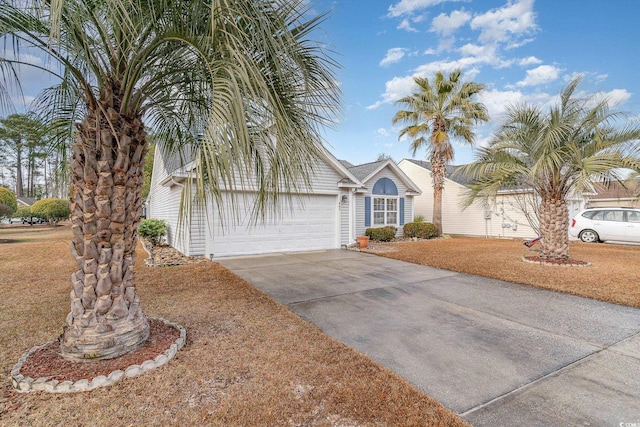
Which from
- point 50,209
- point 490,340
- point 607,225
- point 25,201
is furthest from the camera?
point 25,201

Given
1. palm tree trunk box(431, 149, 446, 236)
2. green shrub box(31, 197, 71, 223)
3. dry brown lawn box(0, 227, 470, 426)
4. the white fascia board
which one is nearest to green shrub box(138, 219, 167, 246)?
dry brown lawn box(0, 227, 470, 426)

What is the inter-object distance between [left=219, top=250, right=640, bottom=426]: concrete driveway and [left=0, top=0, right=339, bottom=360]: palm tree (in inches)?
91.1

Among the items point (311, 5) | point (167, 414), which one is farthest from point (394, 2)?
point (167, 414)

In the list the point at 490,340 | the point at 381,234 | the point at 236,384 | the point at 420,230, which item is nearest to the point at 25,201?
the point at 381,234

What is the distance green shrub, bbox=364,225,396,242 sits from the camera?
1395 centimetres

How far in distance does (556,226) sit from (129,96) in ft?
33.0

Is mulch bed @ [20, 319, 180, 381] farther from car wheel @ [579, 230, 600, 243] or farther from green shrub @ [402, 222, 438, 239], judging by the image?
car wheel @ [579, 230, 600, 243]

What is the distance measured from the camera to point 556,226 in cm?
829

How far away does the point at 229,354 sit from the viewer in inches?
129

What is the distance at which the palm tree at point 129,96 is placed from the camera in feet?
Result: 8.07

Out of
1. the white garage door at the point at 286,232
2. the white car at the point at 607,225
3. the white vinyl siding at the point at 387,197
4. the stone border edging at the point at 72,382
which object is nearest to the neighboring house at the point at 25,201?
the white garage door at the point at 286,232

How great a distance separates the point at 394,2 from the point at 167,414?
36.2 ft

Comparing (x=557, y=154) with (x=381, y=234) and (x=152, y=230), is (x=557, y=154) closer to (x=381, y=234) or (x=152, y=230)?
(x=381, y=234)

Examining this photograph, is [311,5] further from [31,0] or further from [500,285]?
[500,285]
